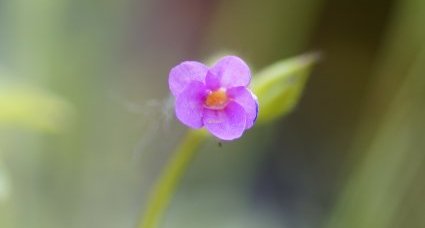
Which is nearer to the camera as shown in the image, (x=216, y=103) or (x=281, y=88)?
(x=216, y=103)

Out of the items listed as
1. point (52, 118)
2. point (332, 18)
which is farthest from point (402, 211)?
point (332, 18)

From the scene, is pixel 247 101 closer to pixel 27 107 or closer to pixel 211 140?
pixel 27 107

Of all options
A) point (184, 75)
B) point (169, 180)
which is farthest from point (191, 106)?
point (169, 180)

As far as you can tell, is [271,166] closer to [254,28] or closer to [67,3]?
[254,28]

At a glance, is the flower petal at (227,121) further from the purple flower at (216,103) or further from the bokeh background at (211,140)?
the bokeh background at (211,140)

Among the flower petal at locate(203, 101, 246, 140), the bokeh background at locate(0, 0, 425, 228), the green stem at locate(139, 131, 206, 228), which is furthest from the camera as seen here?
the bokeh background at locate(0, 0, 425, 228)

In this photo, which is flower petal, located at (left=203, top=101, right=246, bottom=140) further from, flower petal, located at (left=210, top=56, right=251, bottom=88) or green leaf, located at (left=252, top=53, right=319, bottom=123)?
green leaf, located at (left=252, top=53, right=319, bottom=123)

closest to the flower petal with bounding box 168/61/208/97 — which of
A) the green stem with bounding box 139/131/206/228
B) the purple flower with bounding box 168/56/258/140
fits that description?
the purple flower with bounding box 168/56/258/140
